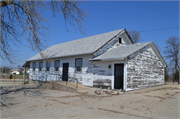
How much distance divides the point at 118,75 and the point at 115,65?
829 millimetres

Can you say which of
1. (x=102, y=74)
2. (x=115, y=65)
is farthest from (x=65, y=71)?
(x=115, y=65)

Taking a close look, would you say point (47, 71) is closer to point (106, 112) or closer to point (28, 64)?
point (28, 64)

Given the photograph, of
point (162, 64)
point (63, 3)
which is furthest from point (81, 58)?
point (162, 64)

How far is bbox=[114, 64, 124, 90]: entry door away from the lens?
11609mm

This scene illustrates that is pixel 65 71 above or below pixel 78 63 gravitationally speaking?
below

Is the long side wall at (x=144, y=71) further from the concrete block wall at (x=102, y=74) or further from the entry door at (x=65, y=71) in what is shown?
the entry door at (x=65, y=71)

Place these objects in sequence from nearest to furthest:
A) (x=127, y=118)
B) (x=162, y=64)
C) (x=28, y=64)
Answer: (x=127, y=118)
(x=162, y=64)
(x=28, y=64)

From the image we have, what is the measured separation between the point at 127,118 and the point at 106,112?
100 cm

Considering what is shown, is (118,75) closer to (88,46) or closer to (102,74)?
(102,74)

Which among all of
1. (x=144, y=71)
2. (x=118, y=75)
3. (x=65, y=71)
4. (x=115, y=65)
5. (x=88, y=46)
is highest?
(x=88, y=46)

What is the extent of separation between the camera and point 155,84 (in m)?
14.4

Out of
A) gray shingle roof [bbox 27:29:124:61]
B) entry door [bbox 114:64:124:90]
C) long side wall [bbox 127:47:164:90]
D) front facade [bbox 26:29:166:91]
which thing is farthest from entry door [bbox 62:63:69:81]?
long side wall [bbox 127:47:164:90]

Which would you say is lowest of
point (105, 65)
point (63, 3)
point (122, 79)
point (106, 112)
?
point (106, 112)

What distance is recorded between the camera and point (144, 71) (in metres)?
13.0
